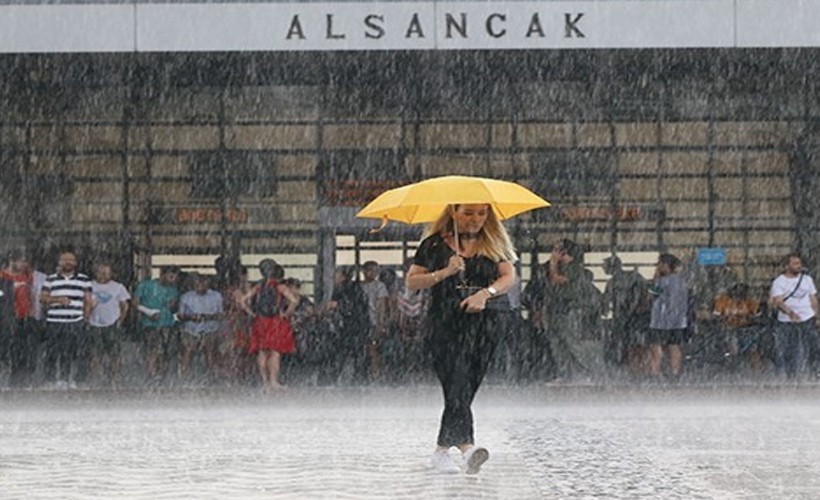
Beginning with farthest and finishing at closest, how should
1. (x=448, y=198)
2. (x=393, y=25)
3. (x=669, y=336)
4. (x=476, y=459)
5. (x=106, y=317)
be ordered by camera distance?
(x=393, y=25), (x=669, y=336), (x=106, y=317), (x=448, y=198), (x=476, y=459)

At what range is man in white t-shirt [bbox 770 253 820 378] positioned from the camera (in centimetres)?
2016

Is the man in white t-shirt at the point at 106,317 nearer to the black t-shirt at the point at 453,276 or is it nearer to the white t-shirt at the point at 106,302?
the white t-shirt at the point at 106,302

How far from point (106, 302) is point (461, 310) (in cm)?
1135

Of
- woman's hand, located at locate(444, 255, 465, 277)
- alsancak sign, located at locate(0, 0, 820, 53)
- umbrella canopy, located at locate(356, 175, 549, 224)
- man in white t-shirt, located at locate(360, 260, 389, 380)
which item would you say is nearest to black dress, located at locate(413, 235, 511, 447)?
woman's hand, located at locate(444, 255, 465, 277)

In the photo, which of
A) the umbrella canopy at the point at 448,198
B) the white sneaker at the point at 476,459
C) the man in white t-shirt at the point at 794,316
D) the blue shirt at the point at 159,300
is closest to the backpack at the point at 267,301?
the blue shirt at the point at 159,300

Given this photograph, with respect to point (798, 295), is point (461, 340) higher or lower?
higher

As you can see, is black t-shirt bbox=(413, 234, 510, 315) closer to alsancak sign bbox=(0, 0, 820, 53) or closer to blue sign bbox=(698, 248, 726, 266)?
alsancak sign bbox=(0, 0, 820, 53)

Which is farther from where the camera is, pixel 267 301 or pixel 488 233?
pixel 267 301

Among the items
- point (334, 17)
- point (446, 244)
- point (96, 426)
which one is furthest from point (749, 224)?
point (446, 244)

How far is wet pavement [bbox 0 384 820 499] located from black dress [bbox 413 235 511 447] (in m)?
0.35

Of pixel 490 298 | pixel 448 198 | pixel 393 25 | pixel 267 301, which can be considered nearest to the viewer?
pixel 490 298

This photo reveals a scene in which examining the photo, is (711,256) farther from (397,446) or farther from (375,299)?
(397,446)

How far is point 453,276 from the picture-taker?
1037 centimetres

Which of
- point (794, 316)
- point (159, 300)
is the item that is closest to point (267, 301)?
point (159, 300)
